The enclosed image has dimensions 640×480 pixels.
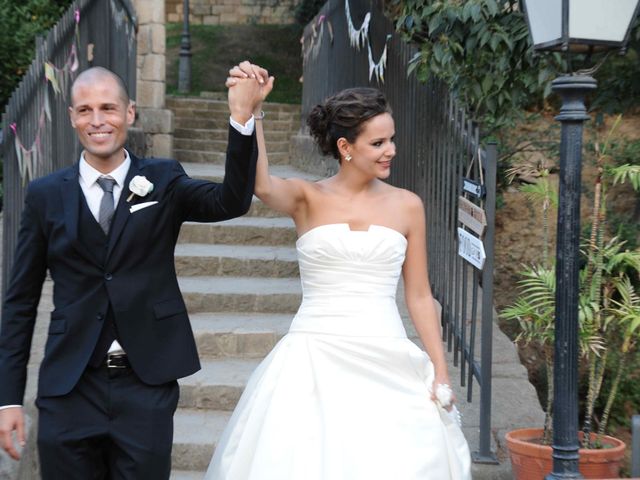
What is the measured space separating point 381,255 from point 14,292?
4.64ft

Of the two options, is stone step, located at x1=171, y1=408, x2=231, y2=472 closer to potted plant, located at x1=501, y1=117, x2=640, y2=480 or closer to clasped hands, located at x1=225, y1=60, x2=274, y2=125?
potted plant, located at x1=501, y1=117, x2=640, y2=480

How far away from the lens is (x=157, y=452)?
3211 millimetres

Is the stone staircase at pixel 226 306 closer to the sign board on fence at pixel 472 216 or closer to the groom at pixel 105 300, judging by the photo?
the sign board on fence at pixel 472 216

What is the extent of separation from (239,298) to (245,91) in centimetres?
398

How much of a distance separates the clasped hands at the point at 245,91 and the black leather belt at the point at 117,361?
814mm

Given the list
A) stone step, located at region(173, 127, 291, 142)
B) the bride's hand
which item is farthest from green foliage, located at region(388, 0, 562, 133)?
stone step, located at region(173, 127, 291, 142)

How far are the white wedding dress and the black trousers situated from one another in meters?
Answer: 0.66

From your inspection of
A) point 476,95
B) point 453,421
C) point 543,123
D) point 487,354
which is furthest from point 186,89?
point 453,421

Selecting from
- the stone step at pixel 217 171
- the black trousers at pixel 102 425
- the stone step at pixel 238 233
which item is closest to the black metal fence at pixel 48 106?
the stone step at pixel 238 233

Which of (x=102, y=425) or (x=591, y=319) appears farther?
(x=591, y=319)

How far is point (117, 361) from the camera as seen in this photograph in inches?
127

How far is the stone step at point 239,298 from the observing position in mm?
6980

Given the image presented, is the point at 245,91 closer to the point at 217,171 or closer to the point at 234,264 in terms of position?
the point at 234,264

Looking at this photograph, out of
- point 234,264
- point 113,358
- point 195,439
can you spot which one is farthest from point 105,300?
point 234,264
